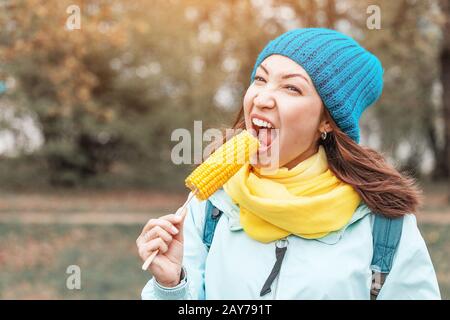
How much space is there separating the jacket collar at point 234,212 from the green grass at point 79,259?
17.7ft

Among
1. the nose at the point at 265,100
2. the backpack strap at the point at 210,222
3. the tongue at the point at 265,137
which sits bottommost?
the backpack strap at the point at 210,222

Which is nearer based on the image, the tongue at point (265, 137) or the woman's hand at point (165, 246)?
the woman's hand at point (165, 246)

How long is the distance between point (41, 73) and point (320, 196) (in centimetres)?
1663

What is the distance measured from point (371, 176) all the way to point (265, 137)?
450 millimetres

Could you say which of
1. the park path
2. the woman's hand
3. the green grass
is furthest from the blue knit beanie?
the park path

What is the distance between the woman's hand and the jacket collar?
27 cm

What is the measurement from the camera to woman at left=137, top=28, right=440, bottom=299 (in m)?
2.28

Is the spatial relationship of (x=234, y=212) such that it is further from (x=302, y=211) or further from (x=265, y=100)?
(x=265, y=100)

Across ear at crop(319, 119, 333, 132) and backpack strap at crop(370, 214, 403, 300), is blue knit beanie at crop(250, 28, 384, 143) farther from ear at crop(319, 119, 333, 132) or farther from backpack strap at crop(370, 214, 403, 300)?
backpack strap at crop(370, 214, 403, 300)

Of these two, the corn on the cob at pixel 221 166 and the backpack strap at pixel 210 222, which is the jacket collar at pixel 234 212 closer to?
the backpack strap at pixel 210 222

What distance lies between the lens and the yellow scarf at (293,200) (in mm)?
2350

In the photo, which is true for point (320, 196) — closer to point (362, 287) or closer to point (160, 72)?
point (362, 287)

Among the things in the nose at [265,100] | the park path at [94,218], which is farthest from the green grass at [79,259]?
the nose at [265,100]
